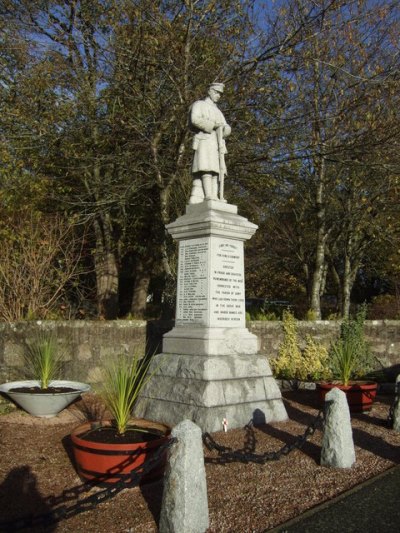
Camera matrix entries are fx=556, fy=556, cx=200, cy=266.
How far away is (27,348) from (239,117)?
7498mm

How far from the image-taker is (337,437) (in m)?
5.59

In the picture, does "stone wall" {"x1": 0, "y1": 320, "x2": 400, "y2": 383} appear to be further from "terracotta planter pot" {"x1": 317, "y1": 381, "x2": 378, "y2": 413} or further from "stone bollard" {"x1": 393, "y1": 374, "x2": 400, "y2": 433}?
"stone bollard" {"x1": 393, "y1": 374, "x2": 400, "y2": 433}

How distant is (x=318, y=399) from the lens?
32.2ft

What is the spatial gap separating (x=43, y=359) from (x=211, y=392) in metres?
2.68

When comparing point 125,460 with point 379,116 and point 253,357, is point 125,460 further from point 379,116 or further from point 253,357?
point 379,116

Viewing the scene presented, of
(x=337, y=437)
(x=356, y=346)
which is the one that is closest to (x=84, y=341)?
(x=337, y=437)

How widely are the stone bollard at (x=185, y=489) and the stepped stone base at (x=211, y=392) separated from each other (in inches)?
105

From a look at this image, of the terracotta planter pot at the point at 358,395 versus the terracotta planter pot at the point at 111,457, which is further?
the terracotta planter pot at the point at 358,395

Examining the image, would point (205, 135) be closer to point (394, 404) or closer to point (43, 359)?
point (43, 359)

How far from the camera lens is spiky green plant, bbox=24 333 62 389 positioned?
7871mm

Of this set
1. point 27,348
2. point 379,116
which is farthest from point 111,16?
point 27,348

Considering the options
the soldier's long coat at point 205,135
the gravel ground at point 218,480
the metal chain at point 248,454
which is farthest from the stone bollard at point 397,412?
the soldier's long coat at point 205,135

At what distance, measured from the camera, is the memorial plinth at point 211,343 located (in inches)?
280

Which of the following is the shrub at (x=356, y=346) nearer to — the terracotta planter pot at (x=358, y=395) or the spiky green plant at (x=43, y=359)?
the terracotta planter pot at (x=358, y=395)
